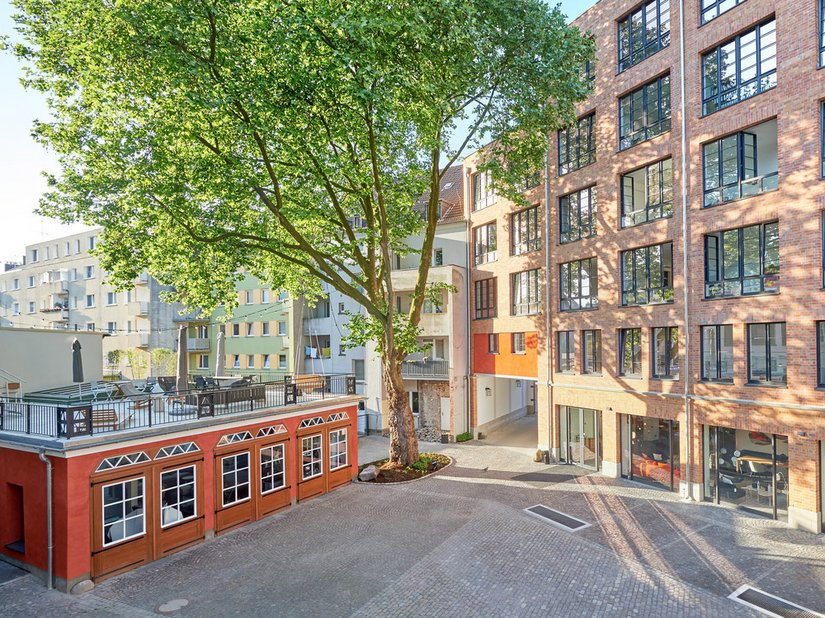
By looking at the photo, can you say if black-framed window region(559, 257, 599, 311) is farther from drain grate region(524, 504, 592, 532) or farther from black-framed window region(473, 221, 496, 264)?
drain grate region(524, 504, 592, 532)

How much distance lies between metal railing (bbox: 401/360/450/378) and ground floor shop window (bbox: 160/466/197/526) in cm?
1494

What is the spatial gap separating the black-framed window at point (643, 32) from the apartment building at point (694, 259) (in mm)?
63

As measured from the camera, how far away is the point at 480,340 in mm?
26734

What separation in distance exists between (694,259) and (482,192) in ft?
40.7

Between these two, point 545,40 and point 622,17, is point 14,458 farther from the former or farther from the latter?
point 622,17

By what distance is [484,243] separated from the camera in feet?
86.9

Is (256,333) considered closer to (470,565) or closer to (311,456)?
(311,456)

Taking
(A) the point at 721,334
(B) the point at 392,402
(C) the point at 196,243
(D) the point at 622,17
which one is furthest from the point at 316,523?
(D) the point at 622,17

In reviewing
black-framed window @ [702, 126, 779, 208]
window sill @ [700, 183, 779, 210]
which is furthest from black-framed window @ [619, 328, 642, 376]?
black-framed window @ [702, 126, 779, 208]

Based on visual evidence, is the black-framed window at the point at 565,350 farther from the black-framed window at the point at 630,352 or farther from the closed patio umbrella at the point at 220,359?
the closed patio umbrella at the point at 220,359

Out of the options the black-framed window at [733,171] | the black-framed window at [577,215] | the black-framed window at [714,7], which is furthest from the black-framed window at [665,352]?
the black-framed window at [714,7]

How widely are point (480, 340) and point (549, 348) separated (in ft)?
17.5

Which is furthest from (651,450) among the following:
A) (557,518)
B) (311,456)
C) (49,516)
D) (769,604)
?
(49,516)

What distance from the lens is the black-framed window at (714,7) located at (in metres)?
15.6
